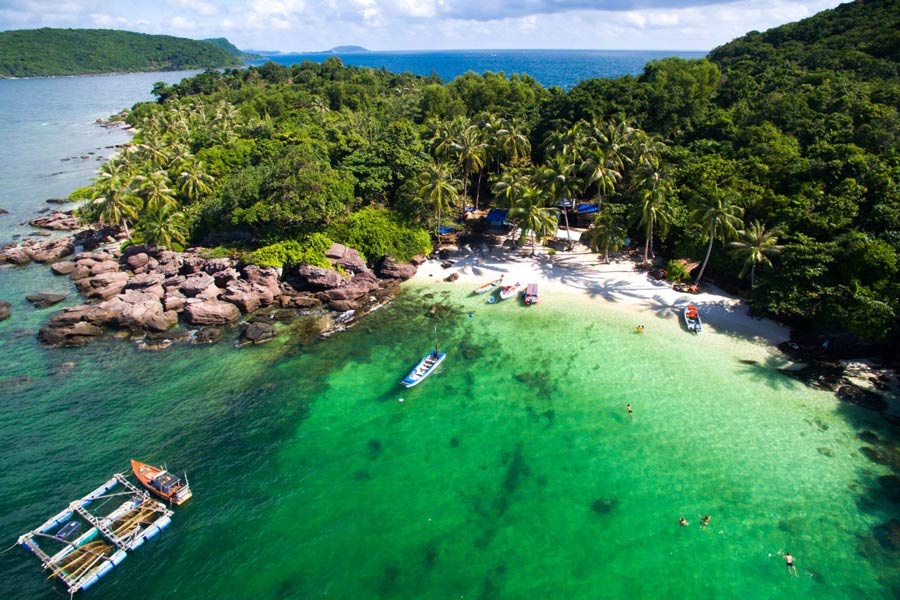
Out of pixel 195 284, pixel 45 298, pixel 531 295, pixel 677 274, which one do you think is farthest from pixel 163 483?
pixel 677 274

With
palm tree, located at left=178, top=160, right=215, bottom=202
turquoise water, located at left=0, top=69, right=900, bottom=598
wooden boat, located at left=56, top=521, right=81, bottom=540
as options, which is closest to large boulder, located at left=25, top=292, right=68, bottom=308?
turquoise water, located at left=0, top=69, right=900, bottom=598

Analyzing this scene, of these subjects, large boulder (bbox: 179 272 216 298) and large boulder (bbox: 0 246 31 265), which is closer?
large boulder (bbox: 179 272 216 298)

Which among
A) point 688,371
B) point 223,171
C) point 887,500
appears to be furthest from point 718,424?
point 223,171


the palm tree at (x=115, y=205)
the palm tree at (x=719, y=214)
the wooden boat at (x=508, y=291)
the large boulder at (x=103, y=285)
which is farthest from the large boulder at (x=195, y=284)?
the palm tree at (x=719, y=214)

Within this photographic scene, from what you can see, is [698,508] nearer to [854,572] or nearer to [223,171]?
[854,572]

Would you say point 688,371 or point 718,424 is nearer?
point 718,424

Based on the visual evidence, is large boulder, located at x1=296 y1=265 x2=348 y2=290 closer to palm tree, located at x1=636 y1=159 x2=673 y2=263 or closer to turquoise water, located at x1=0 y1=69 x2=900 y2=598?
turquoise water, located at x1=0 y1=69 x2=900 y2=598

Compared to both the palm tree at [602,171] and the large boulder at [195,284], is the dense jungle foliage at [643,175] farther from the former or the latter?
the large boulder at [195,284]
